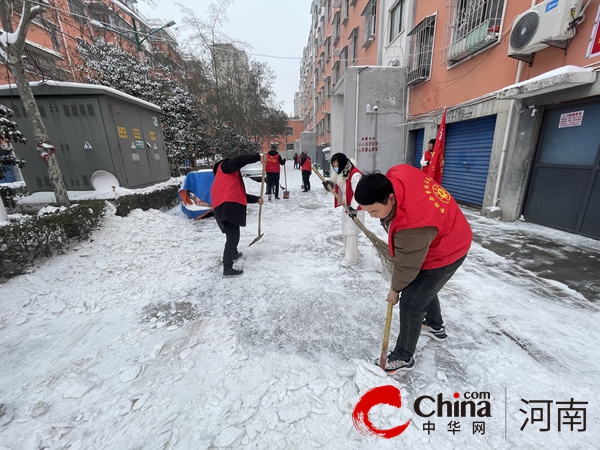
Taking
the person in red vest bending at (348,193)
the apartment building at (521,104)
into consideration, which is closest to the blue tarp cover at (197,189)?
the person in red vest bending at (348,193)

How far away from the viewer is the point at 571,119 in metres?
4.21

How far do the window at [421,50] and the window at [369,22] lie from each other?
370 cm

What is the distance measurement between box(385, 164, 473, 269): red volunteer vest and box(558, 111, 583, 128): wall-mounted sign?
15.0ft

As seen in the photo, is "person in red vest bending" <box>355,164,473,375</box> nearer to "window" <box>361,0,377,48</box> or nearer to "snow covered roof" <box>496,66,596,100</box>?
"snow covered roof" <box>496,66,596,100</box>

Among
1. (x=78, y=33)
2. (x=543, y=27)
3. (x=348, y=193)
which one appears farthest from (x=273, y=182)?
(x=78, y=33)

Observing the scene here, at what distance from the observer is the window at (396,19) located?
8914 millimetres

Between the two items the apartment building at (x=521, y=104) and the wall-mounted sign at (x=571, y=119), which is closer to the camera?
the apartment building at (x=521, y=104)

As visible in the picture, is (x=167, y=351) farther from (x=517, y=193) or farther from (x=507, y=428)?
(x=517, y=193)

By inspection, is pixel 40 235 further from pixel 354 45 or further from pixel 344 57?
pixel 344 57

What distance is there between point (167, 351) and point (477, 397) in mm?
2367

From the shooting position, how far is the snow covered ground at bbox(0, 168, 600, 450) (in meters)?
1.49

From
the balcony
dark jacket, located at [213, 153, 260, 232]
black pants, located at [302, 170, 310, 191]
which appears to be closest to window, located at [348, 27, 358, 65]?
black pants, located at [302, 170, 310, 191]

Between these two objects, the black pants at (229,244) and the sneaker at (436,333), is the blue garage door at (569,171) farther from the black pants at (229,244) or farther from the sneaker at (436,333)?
the black pants at (229,244)

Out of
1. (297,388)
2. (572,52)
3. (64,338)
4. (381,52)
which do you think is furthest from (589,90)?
(381,52)
